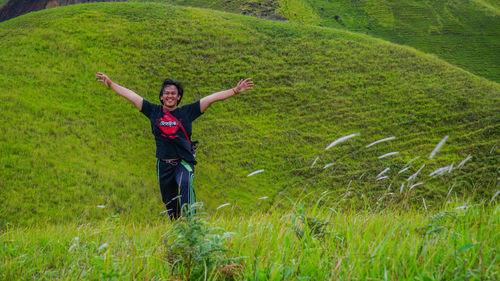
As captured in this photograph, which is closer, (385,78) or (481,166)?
(481,166)

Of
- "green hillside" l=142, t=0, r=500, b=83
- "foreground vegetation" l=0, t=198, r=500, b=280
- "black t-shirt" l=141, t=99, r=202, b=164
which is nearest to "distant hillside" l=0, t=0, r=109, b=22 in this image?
"green hillside" l=142, t=0, r=500, b=83

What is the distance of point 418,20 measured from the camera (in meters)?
58.8

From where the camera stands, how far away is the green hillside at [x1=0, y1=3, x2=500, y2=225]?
1573 cm

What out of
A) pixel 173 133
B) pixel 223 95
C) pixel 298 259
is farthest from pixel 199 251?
pixel 223 95

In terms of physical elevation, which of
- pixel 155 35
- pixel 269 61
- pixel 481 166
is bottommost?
pixel 481 166

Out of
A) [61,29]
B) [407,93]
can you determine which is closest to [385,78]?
[407,93]

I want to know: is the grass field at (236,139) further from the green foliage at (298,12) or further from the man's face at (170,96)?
the green foliage at (298,12)

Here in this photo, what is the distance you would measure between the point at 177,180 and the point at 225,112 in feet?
64.5

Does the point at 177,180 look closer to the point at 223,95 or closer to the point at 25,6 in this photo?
the point at 223,95

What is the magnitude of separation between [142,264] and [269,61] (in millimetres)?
29731

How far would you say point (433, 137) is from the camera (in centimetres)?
2288

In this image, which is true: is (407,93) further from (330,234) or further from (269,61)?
(330,234)

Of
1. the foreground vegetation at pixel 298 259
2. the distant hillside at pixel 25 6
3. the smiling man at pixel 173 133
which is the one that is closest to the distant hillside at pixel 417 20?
the distant hillside at pixel 25 6

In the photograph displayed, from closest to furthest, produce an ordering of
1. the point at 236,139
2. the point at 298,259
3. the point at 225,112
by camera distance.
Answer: the point at 298,259
the point at 236,139
the point at 225,112
